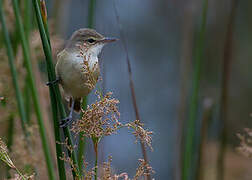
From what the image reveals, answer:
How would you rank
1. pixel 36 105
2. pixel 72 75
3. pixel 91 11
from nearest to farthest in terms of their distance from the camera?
pixel 36 105 < pixel 91 11 < pixel 72 75

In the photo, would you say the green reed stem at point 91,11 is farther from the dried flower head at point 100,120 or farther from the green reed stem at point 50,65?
the dried flower head at point 100,120

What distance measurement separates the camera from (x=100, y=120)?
4.46ft

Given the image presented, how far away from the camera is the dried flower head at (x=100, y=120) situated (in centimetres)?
134

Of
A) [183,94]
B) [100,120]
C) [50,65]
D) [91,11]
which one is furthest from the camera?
[183,94]

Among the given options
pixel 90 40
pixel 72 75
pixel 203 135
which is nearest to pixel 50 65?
pixel 72 75

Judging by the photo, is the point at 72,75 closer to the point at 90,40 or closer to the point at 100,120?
the point at 90,40

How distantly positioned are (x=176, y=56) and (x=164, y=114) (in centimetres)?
94

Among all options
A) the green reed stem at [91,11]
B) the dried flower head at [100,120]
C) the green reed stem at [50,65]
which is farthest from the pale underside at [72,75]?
the dried flower head at [100,120]

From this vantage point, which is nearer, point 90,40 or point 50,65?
point 50,65

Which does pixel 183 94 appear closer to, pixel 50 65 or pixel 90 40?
pixel 90 40

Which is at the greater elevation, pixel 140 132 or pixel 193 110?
pixel 140 132

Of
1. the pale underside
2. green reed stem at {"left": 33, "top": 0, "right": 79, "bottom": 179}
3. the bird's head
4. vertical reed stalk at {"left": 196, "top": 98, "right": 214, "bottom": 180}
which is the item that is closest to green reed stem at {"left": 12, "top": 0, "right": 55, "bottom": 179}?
green reed stem at {"left": 33, "top": 0, "right": 79, "bottom": 179}

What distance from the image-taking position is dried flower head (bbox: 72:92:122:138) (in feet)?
4.40

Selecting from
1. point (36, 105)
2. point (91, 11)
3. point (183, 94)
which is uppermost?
point (91, 11)
